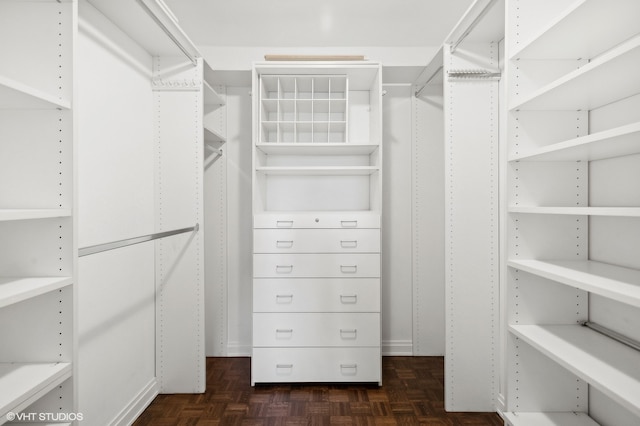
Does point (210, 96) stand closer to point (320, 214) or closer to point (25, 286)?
point (320, 214)

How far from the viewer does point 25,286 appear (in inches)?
39.6

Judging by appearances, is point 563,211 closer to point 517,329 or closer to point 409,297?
point 517,329

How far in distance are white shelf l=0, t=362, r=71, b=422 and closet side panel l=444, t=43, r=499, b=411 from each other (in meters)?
1.93

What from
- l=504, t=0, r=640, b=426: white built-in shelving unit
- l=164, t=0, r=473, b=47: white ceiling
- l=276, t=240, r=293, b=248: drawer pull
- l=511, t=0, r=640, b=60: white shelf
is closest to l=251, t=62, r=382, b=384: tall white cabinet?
l=276, t=240, r=293, b=248: drawer pull

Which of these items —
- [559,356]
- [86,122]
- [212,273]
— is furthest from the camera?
[212,273]

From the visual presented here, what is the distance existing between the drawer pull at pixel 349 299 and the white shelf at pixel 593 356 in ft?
3.61

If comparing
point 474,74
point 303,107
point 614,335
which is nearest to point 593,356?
point 614,335

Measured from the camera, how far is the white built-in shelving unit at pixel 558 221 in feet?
4.17

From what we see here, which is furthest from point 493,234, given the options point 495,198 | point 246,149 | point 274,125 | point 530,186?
point 246,149

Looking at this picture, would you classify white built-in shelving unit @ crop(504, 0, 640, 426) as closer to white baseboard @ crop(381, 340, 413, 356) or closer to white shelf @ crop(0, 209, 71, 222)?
white baseboard @ crop(381, 340, 413, 356)

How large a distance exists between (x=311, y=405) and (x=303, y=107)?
83.7 inches

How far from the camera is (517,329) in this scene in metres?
1.40

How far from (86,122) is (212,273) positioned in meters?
1.58

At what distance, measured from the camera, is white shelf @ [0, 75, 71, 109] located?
0.90 meters
